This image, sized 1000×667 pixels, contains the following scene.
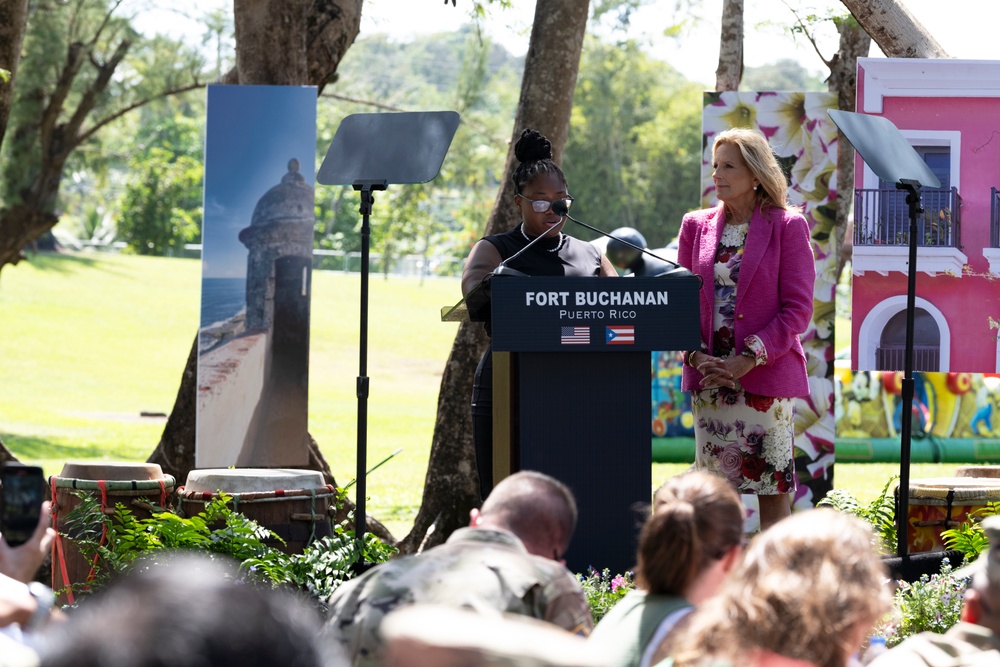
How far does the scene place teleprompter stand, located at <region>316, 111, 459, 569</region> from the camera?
5297 mm

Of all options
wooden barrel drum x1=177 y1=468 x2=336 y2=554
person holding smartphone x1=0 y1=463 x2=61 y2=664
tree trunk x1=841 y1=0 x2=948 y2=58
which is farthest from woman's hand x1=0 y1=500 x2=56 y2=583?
tree trunk x1=841 y1=0 x2=948 y2=58

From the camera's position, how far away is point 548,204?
4816mm

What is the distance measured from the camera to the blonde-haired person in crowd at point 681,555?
2.72m

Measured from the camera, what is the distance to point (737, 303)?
4.91 metres

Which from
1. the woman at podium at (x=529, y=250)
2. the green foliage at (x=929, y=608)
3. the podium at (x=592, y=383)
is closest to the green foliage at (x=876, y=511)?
the green foliage at (x=929, y=608)

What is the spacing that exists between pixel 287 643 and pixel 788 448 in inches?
151

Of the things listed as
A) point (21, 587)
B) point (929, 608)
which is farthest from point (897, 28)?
point (21, 587)

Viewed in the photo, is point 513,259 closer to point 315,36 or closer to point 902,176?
point 902,176

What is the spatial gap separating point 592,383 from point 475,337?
10.9 ft

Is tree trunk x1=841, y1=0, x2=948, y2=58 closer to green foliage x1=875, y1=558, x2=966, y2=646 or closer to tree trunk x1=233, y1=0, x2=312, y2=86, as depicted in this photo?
green foliage x1=875, y1=558, x2=966, y2=646

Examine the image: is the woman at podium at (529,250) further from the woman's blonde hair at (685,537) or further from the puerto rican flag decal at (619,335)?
the woman's blonde hair at (685,537)

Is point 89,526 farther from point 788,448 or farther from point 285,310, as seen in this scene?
point 788,448

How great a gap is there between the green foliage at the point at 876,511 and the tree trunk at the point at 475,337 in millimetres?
2607

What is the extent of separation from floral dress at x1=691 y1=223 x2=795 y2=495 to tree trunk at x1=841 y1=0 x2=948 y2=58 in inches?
84.6
